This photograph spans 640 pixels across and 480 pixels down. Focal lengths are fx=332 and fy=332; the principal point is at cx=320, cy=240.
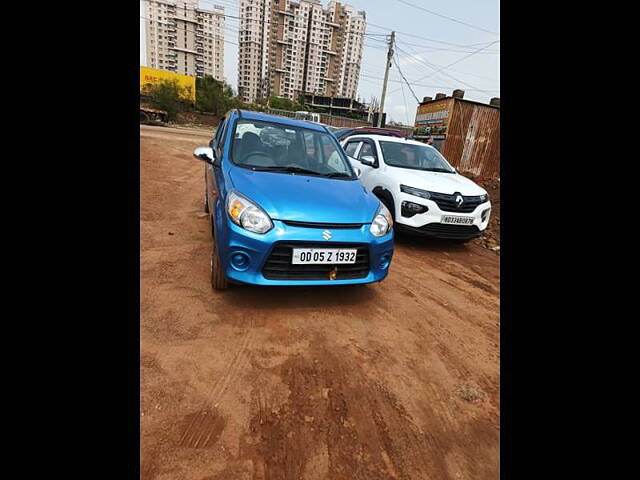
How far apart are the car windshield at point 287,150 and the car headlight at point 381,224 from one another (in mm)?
736

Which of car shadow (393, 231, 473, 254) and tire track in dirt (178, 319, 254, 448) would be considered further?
car shadow (393, 231, 473, 254)

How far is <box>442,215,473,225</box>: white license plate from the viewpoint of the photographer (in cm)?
470

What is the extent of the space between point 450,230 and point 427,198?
628mm

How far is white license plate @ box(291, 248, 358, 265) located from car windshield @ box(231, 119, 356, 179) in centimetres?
107

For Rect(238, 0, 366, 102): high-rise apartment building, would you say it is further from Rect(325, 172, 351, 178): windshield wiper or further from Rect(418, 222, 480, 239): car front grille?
Rect(325, 172, 351, 178): windshield wiper

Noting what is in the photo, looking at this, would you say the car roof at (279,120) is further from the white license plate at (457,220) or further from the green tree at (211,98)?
the green tree at (211,98)

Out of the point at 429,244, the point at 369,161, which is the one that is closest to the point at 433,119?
the point at 369,161

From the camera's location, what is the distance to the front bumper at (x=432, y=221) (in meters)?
4.62

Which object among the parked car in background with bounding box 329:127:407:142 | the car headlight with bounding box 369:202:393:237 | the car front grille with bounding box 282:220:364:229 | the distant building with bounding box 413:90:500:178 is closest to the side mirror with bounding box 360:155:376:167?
the parked car in background with bounding box 329:127:407:142
